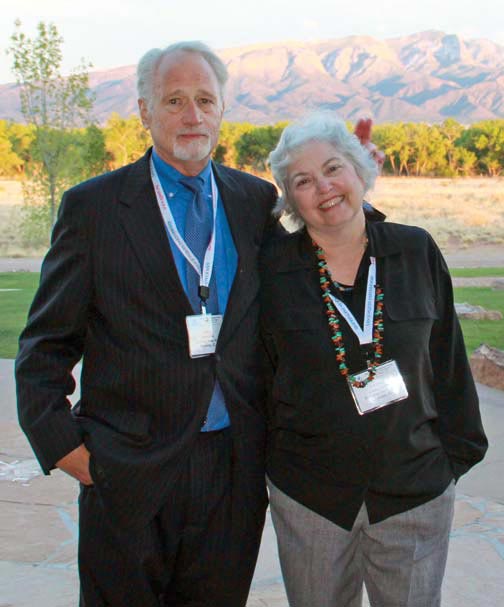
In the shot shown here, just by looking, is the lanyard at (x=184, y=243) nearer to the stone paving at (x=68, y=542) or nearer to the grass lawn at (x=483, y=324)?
the stone paving at (x=68, y=542)

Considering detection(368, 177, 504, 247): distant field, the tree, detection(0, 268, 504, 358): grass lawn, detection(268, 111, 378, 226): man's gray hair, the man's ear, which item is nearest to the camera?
detection(268, 111, 378, 226): man's gray hair

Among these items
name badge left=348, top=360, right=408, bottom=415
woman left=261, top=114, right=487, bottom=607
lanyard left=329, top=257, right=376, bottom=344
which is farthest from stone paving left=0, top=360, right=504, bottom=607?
lanyard left=329, top=257, right=376, bottom=344

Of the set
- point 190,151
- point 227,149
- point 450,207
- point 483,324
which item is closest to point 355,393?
point 190,151

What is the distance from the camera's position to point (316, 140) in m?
2.29

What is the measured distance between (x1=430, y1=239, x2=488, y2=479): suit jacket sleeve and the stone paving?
1102 mm

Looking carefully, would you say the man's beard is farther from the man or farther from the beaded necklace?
the beaded necklace

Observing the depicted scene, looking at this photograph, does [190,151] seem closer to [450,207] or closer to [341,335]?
[341,335]

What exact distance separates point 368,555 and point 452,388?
53cm

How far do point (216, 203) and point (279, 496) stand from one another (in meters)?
0.88

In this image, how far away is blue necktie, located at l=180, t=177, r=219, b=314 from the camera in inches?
89.5

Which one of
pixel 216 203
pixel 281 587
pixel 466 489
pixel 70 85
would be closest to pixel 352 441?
pixel 216 203

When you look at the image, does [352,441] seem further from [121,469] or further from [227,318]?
[121,469]

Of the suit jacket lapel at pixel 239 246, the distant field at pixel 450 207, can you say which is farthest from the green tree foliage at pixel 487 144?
the suit jacket lapel at pixel 239 246

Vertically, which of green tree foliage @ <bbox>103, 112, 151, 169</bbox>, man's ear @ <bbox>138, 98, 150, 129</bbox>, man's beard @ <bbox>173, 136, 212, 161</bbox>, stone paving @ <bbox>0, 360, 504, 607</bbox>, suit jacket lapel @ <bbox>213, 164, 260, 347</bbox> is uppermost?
man's ear @ <bbox>138, 98, 150, 129</bbox>
